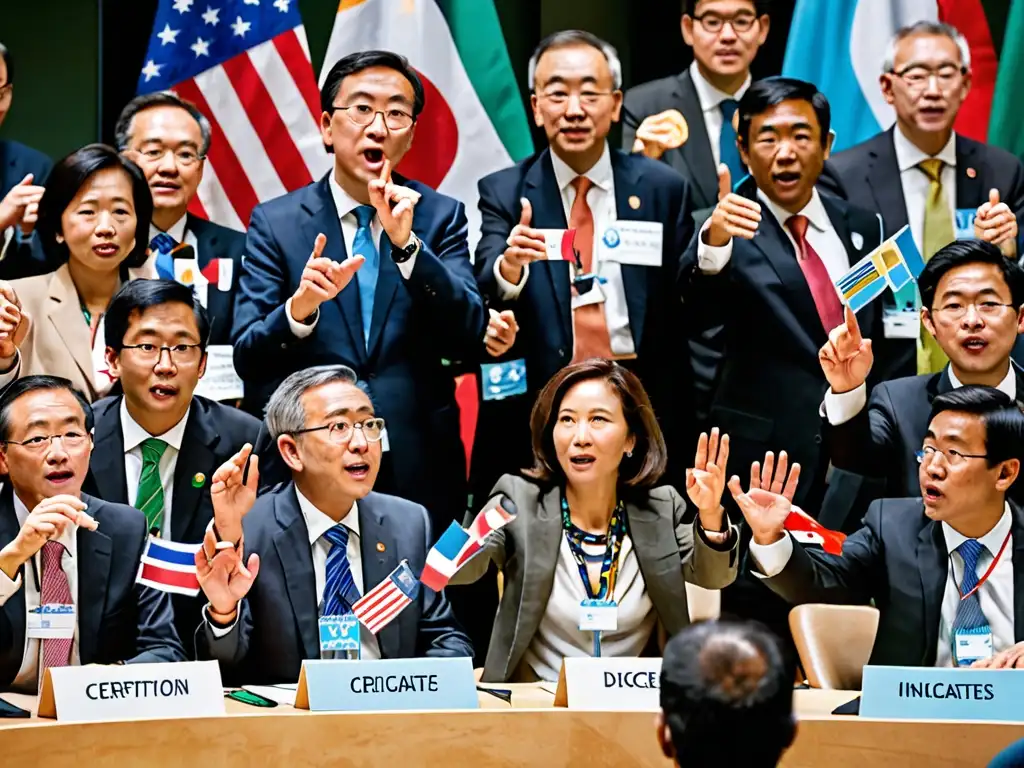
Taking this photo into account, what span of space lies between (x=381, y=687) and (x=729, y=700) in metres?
1.37

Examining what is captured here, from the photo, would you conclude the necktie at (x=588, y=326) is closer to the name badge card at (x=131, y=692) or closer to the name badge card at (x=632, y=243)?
the name badge card at (x=632, y=243)

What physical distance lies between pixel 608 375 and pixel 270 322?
954 mm

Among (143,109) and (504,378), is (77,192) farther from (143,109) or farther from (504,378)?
(504,378)

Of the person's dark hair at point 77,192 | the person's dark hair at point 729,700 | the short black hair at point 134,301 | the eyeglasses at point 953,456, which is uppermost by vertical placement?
the person's dark hair at point 77,192

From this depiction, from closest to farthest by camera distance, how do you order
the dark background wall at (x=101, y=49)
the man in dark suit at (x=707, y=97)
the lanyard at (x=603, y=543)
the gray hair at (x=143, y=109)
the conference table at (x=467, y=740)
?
1. the conference table at (x=467, y=740)
2. the lanyard at (x=603, y=543)
3. the gray hair at (x=143, y=109)
4. the man in dark suit at (x=707, y=97)
5. the dark background wall at (x=101, y=49)

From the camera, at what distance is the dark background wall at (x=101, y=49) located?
6.22 m

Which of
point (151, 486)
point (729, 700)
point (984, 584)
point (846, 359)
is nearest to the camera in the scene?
point (729, 700)

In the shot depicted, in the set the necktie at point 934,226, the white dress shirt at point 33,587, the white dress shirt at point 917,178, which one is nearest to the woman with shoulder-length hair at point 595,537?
the white dress shirt at point 33,587

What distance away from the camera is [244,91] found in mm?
5945

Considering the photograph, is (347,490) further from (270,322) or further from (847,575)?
(847,575)

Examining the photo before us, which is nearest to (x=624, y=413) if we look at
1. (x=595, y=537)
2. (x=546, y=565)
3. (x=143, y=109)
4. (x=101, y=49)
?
(x=595, y=537)

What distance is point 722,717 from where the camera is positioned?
2199 millimetres

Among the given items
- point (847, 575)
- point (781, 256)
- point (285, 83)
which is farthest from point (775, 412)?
point (285, 83)

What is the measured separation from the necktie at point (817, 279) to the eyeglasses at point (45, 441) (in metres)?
2.22
